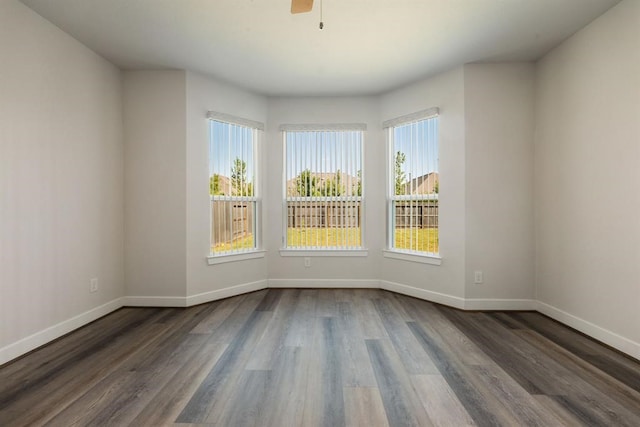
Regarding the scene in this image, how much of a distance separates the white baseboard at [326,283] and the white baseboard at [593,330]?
2.03 meters

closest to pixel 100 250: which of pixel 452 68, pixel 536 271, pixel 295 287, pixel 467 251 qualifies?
pixel 295 287

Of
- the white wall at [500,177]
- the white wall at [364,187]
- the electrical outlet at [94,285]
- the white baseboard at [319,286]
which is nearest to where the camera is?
the white baseboard at [319,286]

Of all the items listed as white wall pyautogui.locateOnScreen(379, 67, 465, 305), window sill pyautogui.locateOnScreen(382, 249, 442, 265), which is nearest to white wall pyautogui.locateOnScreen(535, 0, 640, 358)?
white wall pyautogui.locateOnScreen(379, 67, 465, 305)

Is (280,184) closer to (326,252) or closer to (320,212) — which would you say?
(320,212)

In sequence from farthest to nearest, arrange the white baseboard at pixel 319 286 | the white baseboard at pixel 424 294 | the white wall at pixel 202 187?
the white wall at pixel 202 187
the white baseboard at pixel 424 294
the white baseboard at pixel 319 286

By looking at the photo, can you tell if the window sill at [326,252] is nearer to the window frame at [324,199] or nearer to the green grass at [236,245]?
the window frame at [324,199]

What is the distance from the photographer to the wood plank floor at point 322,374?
1.88m

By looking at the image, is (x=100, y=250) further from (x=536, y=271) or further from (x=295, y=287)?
(x=536, y=271)

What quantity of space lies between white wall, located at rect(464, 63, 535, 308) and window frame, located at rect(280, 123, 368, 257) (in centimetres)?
147

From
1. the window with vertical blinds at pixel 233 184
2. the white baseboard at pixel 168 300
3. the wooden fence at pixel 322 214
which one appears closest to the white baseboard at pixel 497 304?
the wooden fence at pixel 322 214

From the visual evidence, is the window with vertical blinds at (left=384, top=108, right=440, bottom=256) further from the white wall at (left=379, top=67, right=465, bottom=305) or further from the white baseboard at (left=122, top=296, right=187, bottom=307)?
the white baseboard at (left=122, top=296, right=187, bottom=307)

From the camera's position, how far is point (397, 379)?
2.27m

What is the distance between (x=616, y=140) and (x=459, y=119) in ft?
4.80

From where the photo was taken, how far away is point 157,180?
398cm
